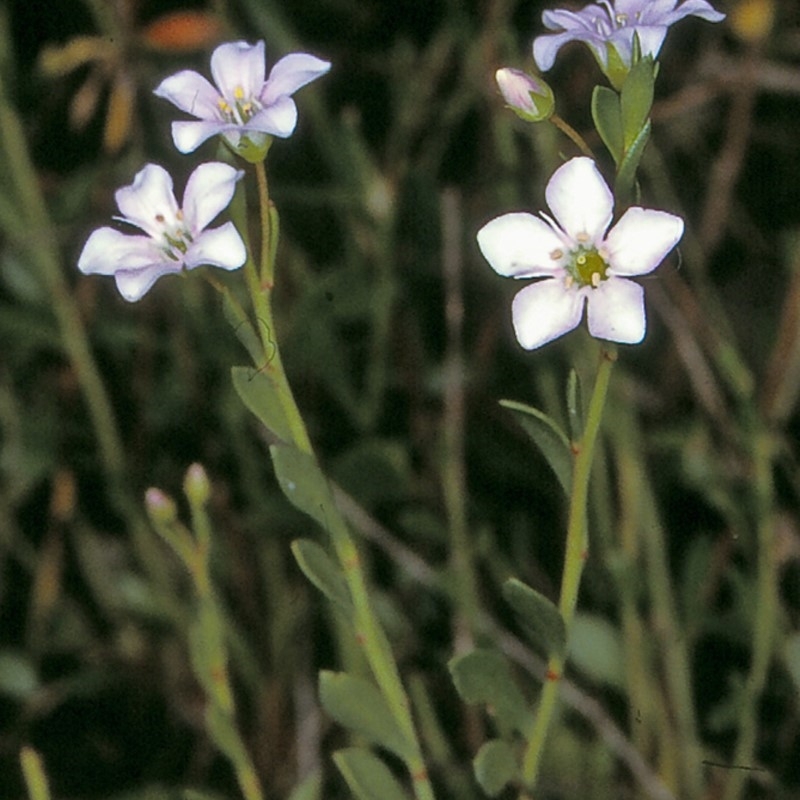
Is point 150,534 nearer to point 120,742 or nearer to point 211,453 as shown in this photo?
point 211,453

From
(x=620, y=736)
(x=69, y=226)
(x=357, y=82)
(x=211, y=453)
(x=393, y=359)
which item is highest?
(x=357, y=82)

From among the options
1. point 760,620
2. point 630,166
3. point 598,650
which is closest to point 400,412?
point 598,650

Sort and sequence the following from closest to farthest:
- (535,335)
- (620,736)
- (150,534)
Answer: (535,335)
(620,736)
(150,534)

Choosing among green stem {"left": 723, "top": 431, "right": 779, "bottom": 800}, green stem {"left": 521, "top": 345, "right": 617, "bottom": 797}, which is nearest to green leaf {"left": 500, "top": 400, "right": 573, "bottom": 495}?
green stem {"left": 521, "top": 345, "right": 617, "bottom": 797}

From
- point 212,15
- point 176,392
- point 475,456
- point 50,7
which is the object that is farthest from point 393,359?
point 50,7

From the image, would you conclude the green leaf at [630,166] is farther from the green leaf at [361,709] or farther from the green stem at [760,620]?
the green stem at [760,620]

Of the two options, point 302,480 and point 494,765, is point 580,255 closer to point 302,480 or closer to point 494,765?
point 302,480

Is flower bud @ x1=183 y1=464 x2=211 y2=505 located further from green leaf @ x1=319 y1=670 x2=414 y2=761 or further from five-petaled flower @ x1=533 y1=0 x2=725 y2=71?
five-petaled flower @ x1=533 y1=0 x2=725 y2=71
